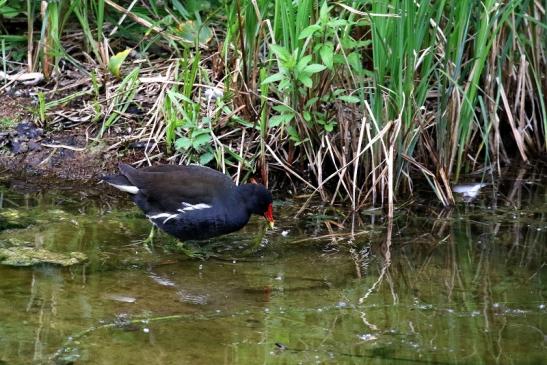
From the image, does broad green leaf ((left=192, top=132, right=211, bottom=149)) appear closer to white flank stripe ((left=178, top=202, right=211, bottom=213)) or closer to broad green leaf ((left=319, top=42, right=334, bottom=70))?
white flank stripe ((left=178, top=202, right=211, bottom=213))

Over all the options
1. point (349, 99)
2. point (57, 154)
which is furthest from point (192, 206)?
point (57, 154)

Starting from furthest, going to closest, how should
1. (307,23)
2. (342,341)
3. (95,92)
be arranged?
(95,92) → (307,23) → (342,341)

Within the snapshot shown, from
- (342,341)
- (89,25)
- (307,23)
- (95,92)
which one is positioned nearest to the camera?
(342,341)

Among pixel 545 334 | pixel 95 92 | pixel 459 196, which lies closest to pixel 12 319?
pixel 545 334

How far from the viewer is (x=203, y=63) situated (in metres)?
5.97

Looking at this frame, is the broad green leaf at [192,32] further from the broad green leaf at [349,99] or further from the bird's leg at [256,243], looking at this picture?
the bird's leg at [256,243]

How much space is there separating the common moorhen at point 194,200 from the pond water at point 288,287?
5.8 inches

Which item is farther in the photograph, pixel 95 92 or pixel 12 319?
pixel 95 92

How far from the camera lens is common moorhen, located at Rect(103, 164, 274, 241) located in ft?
15.0

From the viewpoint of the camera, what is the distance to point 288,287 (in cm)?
415

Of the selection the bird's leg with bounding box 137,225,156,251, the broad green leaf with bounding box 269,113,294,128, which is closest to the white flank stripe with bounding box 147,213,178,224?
the bird's leg with bounding box 137,225,156,251

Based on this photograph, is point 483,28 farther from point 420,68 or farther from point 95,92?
point 95,92

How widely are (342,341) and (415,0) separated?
2.28 meters

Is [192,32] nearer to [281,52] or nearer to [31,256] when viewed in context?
[281,52]
